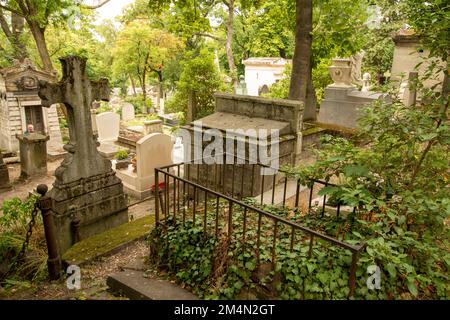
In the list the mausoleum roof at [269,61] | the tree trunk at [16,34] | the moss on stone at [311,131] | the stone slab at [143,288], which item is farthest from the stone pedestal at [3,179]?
the mausoleum roof at [269,61]

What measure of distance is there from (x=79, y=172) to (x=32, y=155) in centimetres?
600

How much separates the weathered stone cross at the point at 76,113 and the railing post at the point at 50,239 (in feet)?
5.09

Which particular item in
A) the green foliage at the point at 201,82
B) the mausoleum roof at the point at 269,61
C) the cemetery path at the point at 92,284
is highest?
the mausoleum roof at the point at 269,61

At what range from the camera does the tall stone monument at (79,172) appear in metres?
5.89

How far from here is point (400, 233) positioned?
130 inches

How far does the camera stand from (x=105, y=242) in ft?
17.9

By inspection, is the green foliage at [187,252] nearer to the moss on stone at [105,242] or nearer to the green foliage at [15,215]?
the moss on stone at [105,242]

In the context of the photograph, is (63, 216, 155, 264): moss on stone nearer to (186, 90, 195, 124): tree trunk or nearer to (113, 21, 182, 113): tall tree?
(186, 90, 195, 124): tree trunk

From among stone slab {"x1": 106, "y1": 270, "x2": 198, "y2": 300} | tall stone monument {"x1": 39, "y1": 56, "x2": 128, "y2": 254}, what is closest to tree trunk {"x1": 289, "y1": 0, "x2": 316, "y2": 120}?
tall stone monument {"x1": 39, "y1": 56, "x2": 128, "y2": 254}

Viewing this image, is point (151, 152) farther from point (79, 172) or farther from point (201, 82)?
point (201, 82)

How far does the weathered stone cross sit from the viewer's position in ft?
19.3

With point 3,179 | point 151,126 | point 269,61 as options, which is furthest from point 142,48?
point 3,179

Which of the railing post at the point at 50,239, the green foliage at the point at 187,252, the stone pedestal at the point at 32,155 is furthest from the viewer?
the stone pedestal at the point at 32,155

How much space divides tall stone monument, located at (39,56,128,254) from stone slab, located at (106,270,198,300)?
2.26 meters
